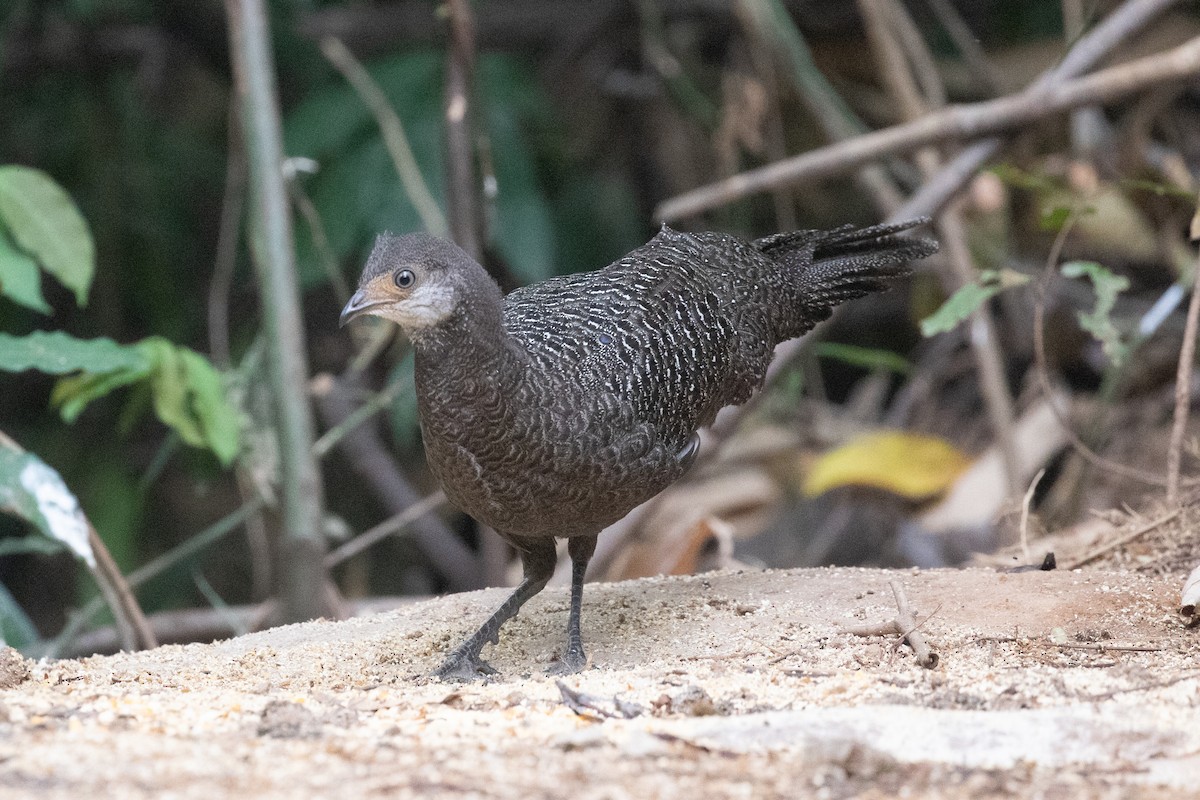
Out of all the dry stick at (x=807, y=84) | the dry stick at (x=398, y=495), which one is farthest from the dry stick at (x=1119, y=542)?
the dry stick at (x=398, y=495)

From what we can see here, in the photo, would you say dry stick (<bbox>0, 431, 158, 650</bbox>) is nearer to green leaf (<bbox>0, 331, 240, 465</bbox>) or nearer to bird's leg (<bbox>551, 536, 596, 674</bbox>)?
green leaf (<bbox>0, 331, 240, 465</bbox>)

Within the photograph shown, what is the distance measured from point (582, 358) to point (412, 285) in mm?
544

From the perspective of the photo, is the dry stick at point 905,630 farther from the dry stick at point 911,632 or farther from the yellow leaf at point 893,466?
the yellow leaf at point 893,466

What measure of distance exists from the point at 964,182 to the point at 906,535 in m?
1.56

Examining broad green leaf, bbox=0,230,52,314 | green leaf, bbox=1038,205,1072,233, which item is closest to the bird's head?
broad green leaf, bbox=0,230,52,314

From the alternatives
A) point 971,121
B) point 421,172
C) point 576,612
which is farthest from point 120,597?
point 971,121

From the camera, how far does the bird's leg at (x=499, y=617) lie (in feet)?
11.3

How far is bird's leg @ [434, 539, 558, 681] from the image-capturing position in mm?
3438

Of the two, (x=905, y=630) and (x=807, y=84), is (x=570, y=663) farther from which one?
(x=807, y=84)

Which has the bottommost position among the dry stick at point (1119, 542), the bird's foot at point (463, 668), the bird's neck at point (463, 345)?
the dry stick at point (1119, 542)

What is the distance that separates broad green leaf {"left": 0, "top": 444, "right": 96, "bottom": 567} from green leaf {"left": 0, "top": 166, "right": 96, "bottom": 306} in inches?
28.6

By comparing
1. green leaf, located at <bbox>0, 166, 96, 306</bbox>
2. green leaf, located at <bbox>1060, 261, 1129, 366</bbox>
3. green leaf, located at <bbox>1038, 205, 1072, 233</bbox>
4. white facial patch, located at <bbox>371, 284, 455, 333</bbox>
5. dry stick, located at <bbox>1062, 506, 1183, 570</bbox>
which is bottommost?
dry stick, located at <bbox>1062, 506, 1183, 570</bbox>

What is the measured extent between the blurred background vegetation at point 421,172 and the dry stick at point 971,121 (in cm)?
102

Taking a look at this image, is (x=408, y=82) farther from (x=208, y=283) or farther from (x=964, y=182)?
(x=964, y=182)
